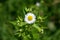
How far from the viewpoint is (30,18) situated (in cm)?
305

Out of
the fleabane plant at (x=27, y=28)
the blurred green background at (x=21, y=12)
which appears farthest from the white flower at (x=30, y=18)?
the blurred green background at (x=21, y=12)

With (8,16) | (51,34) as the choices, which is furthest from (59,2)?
(8,16)

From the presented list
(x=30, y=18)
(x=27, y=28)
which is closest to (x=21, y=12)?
(x=30, y=18)

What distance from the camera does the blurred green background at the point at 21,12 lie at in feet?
11.3

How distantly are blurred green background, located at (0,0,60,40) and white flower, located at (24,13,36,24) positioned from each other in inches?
15.0

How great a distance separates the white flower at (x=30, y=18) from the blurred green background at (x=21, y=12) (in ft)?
1.25

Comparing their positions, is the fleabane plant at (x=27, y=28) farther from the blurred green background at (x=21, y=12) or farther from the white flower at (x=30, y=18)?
the blurred green background at (x=21, y=12)

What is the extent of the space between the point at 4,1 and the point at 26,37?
1221 mm

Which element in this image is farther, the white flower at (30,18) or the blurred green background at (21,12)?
the blurred green background at (21,12)

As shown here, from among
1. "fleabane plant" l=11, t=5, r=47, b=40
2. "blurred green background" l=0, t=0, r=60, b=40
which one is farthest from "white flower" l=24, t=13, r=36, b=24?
"blurred green background" l=0, t=0, r=60, b=40

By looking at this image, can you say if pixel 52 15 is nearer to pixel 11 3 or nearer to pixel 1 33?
pixel 11 3

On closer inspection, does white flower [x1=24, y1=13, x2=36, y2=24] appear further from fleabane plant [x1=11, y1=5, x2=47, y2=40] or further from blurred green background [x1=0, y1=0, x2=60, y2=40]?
blurred green background [x1=0, y1=0, x2=60, y2=40]

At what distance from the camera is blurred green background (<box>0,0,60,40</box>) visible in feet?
11.3

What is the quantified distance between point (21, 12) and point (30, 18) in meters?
0.36
